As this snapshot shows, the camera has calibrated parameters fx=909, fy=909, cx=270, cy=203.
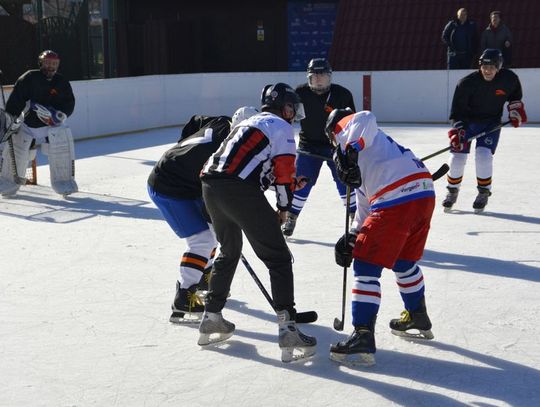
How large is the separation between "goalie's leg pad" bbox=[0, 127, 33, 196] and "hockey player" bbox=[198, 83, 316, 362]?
4.37 metres

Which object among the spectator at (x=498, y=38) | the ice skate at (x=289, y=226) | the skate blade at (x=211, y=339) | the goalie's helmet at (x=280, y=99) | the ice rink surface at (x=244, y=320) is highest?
the spectator at (x=498, y=38)

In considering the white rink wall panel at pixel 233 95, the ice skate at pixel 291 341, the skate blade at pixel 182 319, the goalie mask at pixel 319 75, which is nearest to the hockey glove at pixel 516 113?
the goalie mask at pixel 319 75

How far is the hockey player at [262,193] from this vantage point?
3.67m

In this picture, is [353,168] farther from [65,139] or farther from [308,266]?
[65,139]

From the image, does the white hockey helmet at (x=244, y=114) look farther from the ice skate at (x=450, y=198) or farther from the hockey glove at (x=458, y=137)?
the ice skate at (x=450, y=198)

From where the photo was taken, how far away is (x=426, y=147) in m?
10.3

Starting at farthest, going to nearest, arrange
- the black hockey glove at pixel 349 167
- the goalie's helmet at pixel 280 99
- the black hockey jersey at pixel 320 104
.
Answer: the black hockey jersey at pixel 320 104 < the goalie's helmet at pixel 280 99 < the black hockey glove at pixel 349 167

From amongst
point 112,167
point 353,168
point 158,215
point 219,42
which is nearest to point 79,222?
point 158,215

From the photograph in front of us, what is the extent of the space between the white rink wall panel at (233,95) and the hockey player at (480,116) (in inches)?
245

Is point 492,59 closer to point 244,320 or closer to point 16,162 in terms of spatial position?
point 244,320

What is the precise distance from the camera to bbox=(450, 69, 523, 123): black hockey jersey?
267 inches

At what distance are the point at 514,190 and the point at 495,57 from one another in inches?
59.7

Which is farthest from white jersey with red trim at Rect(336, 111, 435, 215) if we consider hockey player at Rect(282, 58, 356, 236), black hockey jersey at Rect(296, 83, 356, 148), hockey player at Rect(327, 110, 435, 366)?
black hockey jersey at Rect(296, 83, 356, 148)

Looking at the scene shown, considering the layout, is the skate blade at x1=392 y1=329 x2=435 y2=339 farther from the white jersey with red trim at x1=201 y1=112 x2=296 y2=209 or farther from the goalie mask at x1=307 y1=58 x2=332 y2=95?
the goalie mask at x1=307 y1=58 x2=332 y2=95
